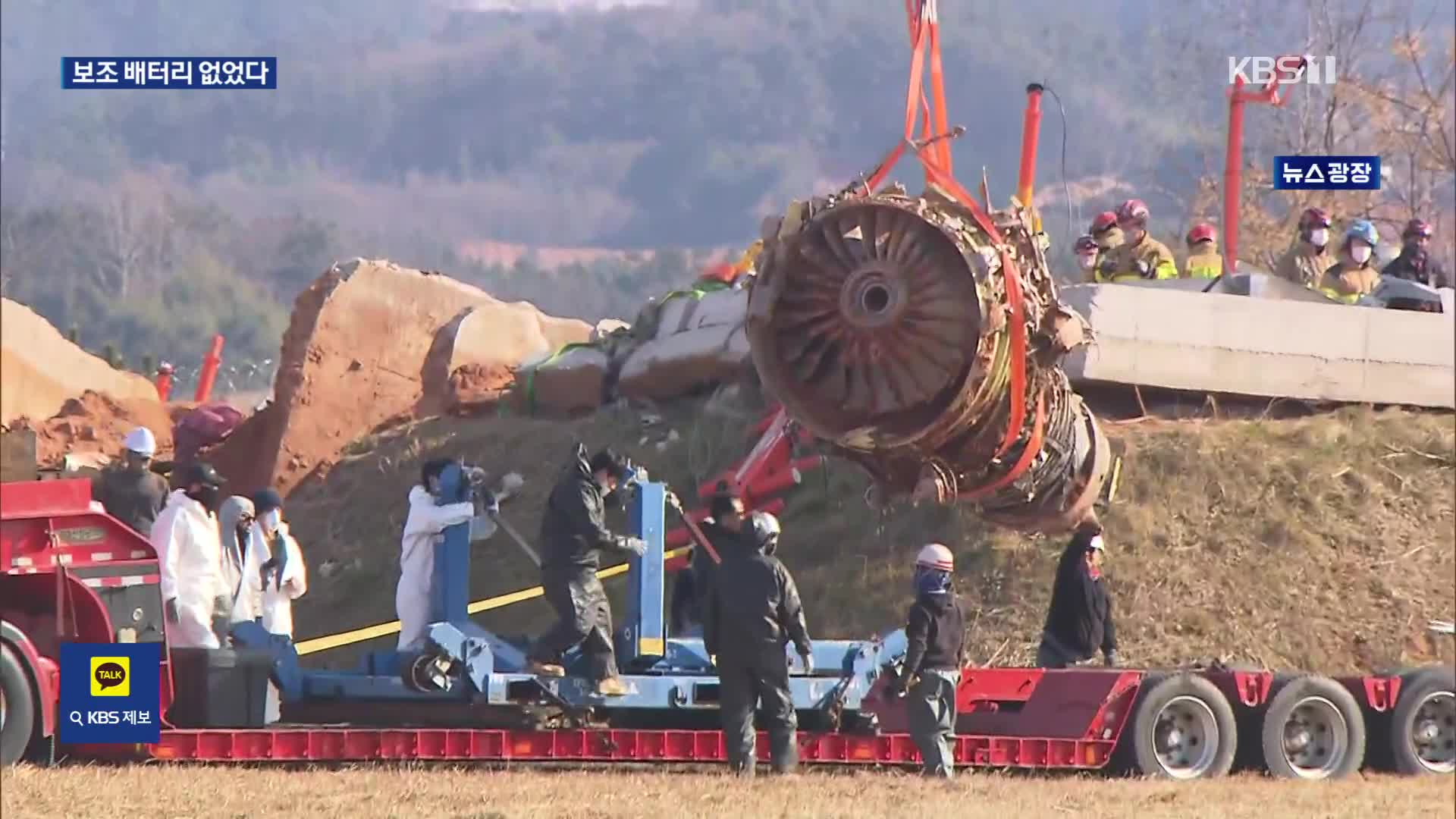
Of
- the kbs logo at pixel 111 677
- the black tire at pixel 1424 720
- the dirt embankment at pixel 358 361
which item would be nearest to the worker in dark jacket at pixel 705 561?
the kbs logo at pixel 111 677

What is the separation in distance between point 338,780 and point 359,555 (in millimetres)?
10055

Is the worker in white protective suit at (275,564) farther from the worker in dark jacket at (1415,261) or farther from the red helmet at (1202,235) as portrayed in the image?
the worker in dark jacket at (1415,261)

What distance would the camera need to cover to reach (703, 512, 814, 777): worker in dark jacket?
16.1 metres

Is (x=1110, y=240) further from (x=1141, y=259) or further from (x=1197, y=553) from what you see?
(x=1197, y=553)

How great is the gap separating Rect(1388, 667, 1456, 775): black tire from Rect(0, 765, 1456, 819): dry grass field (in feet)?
3.14

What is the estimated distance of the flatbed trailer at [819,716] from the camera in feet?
47.7

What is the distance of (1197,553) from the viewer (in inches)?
880

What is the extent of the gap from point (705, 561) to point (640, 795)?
3.27m

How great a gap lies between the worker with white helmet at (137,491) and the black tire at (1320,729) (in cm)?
759

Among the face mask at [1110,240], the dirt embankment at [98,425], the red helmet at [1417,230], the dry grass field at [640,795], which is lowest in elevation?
the dry grass field at [640,795]

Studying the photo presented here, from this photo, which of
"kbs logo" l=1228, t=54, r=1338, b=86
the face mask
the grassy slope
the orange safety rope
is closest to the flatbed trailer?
the orange safety rope

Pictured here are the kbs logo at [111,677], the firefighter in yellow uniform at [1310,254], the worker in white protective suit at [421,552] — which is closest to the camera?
the kbs logo at [111,677]
